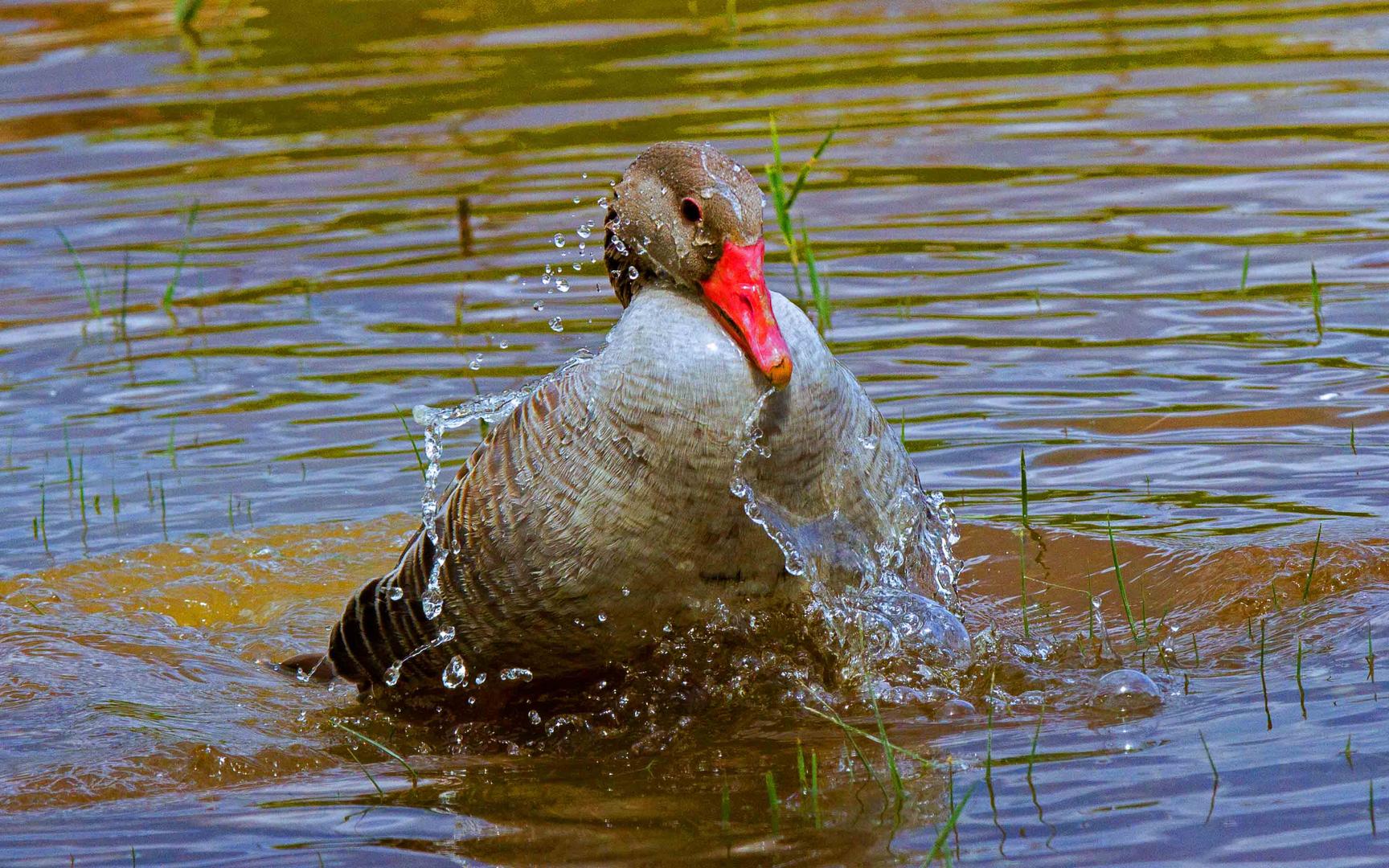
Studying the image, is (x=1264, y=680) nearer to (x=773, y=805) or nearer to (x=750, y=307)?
(x=773, y=805)

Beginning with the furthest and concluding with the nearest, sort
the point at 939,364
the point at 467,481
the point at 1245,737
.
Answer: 1. the point at 939,364
2. the point at 467,481
3. the point at 1245,737

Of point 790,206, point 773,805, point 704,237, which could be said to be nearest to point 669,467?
Answer: point 704,237

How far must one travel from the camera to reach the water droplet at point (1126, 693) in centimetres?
484

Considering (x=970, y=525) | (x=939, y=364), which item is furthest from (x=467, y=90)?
(x=970, y=525)

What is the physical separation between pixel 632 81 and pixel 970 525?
776cm

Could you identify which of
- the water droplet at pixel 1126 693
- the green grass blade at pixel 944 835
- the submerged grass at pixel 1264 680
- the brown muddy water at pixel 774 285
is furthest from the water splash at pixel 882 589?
the submerged grass at pixel 1264 680

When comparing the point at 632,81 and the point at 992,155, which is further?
the point at 632,81

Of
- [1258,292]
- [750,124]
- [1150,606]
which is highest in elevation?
[750,124]

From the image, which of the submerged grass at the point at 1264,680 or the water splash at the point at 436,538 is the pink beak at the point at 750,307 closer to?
the water splash at the point at 436,538

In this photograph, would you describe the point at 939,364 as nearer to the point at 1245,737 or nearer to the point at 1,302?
the point at 1245,737

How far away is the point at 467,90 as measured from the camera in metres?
14.2

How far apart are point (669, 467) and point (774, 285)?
5.60 meters

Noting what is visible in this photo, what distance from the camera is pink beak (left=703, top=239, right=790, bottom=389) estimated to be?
4.58 meters

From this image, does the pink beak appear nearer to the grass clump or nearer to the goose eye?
the goose eye
